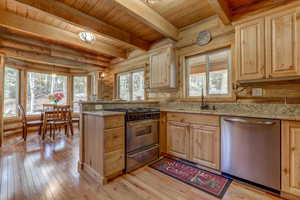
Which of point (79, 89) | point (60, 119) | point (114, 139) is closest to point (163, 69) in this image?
point (114, 139)

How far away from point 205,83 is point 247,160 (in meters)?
1.62

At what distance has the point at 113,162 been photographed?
2.01m

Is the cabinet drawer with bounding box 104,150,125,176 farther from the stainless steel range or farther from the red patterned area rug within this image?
the red patterned area rug

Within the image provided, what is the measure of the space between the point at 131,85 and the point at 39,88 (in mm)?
3672

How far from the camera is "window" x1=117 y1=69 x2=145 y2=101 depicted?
4.37 meters

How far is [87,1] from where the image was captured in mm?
2275

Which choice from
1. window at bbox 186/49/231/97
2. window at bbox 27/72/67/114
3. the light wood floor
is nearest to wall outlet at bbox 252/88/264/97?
window at bbox 186/49/231/97

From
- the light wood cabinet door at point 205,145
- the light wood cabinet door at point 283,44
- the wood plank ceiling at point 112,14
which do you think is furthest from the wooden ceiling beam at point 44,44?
the light wood cabinet door at point 283,44

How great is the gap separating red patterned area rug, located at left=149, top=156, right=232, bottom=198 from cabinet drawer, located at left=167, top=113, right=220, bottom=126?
0.77 metres

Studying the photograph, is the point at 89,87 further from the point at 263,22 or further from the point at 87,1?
the point at 263,22

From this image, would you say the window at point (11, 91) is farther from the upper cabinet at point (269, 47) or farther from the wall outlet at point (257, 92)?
the wall outlet at point (257, 92)

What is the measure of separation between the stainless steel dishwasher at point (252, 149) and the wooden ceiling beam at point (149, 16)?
6.77ft

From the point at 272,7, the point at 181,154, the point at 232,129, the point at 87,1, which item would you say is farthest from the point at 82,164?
the point at 272,7

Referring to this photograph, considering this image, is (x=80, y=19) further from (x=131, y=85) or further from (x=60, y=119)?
(x=60, y=119)
